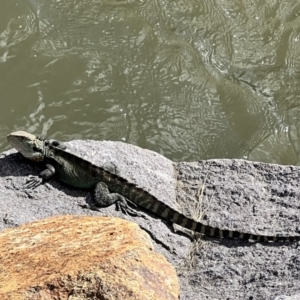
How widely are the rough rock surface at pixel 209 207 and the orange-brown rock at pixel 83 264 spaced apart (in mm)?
685

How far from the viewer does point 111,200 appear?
670 centimetres

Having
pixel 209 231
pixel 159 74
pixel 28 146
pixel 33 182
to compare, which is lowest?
pixel 33 182

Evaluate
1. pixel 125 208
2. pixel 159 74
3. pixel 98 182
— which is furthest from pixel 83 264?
pixel 159 74

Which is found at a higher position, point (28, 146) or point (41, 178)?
point (28, 146)

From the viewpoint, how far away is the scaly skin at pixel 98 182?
21.3 feet

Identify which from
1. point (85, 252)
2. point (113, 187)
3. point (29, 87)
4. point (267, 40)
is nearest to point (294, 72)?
point (267, 40)

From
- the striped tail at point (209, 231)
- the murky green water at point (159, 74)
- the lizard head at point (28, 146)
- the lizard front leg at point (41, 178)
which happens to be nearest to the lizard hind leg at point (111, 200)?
the striped tail at point (209, 231)

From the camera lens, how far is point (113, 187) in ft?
22.5

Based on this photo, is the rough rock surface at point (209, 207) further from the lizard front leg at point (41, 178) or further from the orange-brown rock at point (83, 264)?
the orange-brown rock at point (83, 264)

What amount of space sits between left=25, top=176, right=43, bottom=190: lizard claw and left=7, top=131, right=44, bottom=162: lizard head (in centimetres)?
29

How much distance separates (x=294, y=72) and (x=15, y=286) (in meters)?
6.91

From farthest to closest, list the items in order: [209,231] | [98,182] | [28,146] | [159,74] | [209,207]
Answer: [159,74] → [28,146] → [98,182] → [209,207] → [209,231]

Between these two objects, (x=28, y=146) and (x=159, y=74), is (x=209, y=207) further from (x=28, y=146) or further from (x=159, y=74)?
(x=159, y=74)

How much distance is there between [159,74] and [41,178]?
12.2ft
